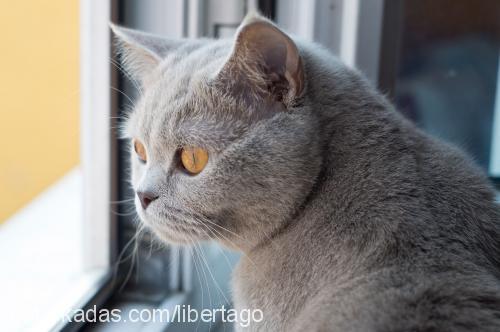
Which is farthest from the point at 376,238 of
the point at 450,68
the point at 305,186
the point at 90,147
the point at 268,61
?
the point at 450,68

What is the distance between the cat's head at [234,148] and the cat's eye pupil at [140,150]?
1.6 inches

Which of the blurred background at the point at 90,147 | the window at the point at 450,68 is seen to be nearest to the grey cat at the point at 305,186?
the blurred background at the point at 90,147

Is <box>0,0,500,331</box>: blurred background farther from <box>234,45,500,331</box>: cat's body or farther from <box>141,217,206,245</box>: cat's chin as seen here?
<box>234,45,500,331</box>: cat's body

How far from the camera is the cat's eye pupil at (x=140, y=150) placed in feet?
2.98

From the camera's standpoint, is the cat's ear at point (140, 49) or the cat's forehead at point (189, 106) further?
the cat's ear at point (140, 49)

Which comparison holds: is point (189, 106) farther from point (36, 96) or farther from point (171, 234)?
point (36, 96)

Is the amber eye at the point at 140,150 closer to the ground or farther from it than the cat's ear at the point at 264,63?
closer to the ground

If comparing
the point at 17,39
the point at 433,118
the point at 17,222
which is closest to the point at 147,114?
the point at 17,39

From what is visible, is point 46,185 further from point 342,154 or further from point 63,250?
point 342,154

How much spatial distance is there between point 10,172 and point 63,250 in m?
0.21

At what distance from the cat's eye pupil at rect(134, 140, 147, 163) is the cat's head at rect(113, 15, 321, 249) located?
42mm

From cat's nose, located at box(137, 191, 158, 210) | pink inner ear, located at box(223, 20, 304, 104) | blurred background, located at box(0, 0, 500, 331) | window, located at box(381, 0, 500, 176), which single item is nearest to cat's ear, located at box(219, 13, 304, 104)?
pink inner ear, located at box(223, 20, 304, 104)

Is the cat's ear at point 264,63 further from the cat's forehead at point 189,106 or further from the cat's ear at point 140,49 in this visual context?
the cat's ear at point 140,49

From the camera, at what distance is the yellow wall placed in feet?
3.03
